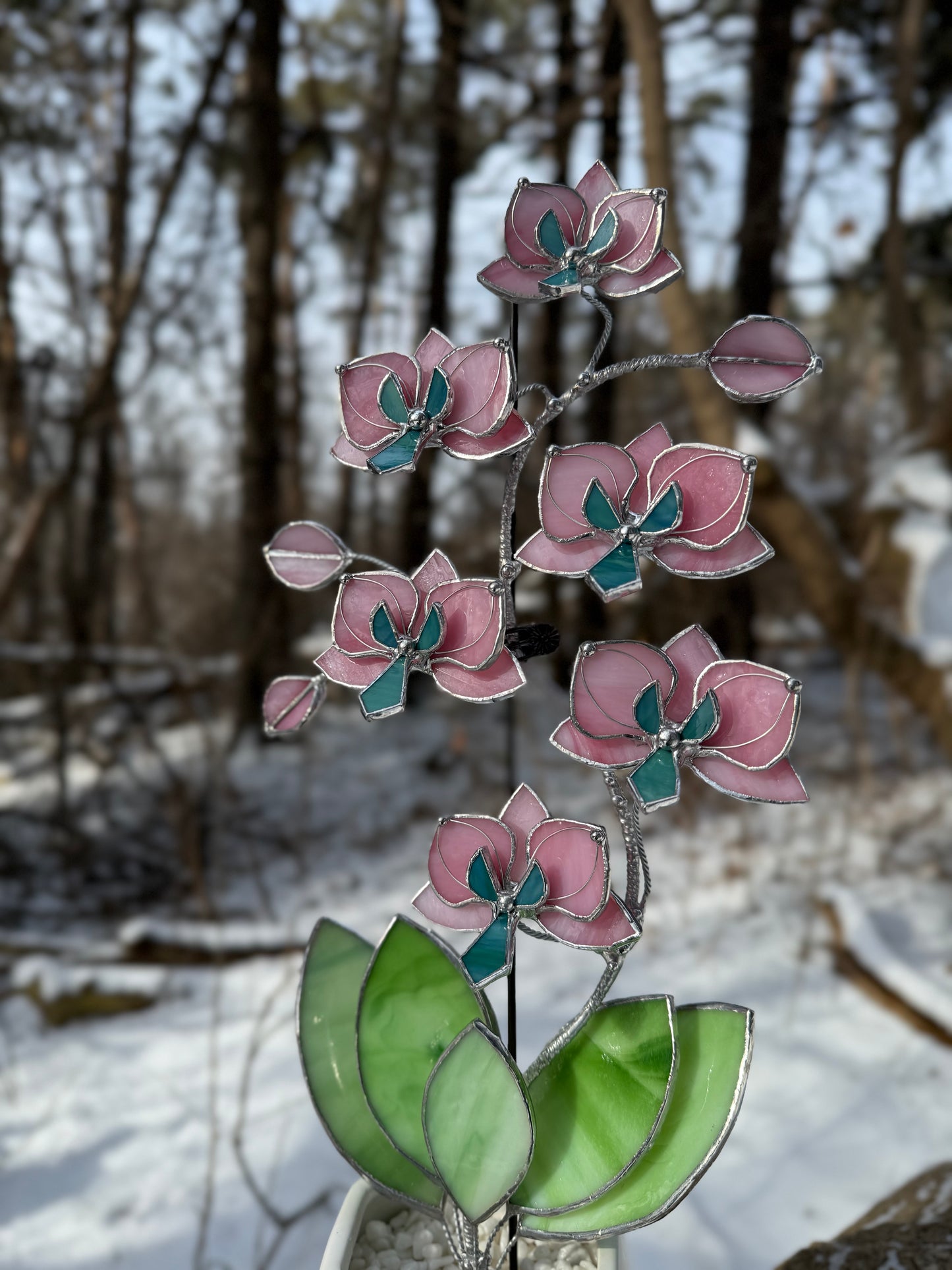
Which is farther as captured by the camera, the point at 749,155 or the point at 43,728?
the point at 749,155

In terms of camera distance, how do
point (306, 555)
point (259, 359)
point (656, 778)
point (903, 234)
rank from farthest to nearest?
point (259, 359), point (903, 234), point (306, 555), point (656, 778)

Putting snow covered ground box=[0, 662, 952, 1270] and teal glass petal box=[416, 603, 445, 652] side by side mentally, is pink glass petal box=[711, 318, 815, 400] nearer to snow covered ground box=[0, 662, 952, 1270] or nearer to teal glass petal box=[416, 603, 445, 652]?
teal glass petal box=[416, 603, 445, 652]

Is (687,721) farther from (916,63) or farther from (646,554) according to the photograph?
(916,63)

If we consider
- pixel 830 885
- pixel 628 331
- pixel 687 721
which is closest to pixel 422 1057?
pixel 687 721

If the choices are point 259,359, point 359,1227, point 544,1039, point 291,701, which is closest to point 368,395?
point 291,701

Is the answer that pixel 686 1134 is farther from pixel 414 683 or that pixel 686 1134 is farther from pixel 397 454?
pixel 414 683

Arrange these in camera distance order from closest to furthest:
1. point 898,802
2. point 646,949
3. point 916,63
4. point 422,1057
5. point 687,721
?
point 687,721, point 422,1057, point 646,949, point 916,63, point 898,802

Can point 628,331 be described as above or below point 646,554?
above
